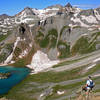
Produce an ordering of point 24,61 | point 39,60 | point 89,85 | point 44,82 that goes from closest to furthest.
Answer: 1. point 89,85
2. point 44,82
3. point 39,60
4. point 24,61

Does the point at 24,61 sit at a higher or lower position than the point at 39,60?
higher

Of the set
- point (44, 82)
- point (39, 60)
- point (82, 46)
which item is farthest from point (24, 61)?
point (44, 82)

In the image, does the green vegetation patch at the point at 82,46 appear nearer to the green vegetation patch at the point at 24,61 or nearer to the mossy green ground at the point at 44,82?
the green vegetation patch at the point at 24,61

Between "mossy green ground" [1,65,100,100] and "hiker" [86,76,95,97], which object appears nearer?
"hiker" [86,76,95,97]

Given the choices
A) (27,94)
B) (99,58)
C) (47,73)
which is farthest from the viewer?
(47,73)

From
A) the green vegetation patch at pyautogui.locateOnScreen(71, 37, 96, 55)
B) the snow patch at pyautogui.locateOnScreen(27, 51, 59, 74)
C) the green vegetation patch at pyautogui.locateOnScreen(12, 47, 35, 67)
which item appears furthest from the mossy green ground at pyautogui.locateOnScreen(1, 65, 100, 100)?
the green vegetation patch at pyautogui.locateOnScreen(12, 47, 35, 67)

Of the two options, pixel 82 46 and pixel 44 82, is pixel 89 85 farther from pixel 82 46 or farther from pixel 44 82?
pixel 82 46

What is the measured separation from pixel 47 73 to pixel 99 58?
36.6 metres

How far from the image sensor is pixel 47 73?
128875 mm

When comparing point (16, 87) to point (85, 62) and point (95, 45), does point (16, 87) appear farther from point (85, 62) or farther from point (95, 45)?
point (95, 45)

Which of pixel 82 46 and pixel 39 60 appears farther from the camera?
pixel 39 60

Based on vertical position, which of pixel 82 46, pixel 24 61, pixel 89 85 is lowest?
pixel 24 61

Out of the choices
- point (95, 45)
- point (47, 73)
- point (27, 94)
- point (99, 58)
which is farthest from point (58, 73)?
point (95, 45)

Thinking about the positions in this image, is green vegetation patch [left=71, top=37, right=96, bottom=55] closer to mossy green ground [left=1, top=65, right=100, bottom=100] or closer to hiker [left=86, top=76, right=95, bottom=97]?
mossy green ground [left=1, top=65, right=100, bottom=100]
